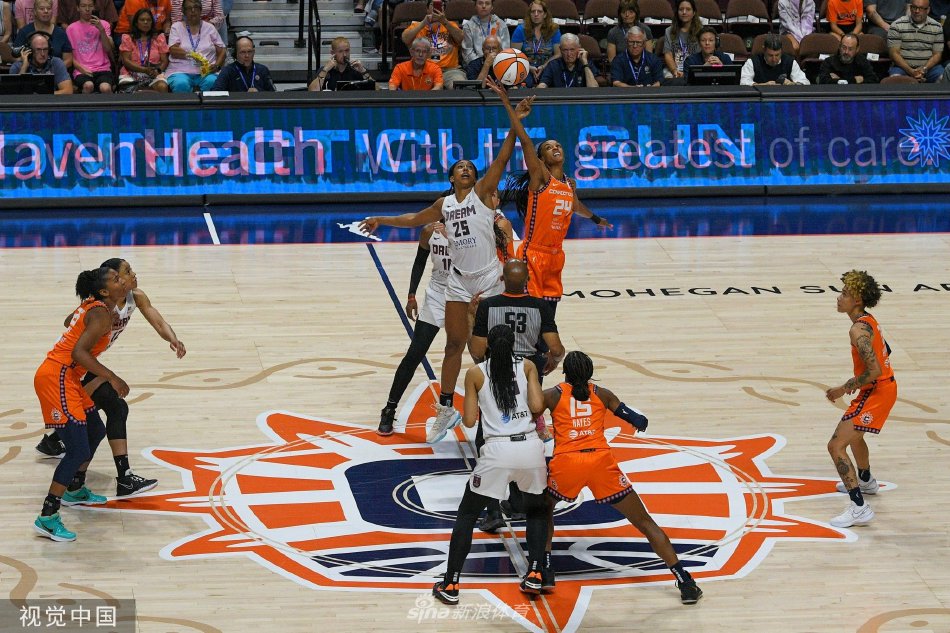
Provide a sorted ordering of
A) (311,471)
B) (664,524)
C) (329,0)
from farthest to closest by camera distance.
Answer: (329,0) < (311,471) < (664,524)

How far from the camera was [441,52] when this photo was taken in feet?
68.2

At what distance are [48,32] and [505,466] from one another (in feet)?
46.8

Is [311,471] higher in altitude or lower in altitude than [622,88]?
lower

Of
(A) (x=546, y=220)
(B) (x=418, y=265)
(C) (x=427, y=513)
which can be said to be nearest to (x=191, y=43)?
(B) (x=418, y=265)

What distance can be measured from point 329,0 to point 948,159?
34.4 feet

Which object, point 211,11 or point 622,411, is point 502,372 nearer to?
point 622,411

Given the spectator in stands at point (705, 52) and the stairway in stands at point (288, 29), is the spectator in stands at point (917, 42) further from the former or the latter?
the stairway in stands at point (288, 29)

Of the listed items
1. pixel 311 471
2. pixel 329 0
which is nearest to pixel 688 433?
pixel 311 471

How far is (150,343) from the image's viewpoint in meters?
13.3

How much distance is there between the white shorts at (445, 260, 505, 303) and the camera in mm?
10750

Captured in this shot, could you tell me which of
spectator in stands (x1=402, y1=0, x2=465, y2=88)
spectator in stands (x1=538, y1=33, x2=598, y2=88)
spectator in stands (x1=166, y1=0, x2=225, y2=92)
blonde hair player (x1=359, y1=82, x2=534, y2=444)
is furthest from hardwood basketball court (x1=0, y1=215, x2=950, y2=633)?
spectator in stands (x1=402, y1=0, x2=465, y2=88)

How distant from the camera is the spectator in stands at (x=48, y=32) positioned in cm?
1988

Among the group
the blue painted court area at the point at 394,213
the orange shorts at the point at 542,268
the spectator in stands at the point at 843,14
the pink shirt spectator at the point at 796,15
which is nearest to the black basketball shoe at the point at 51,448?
the orange shorts at the point at 542,268

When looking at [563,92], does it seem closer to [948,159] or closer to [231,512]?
[948,159]
